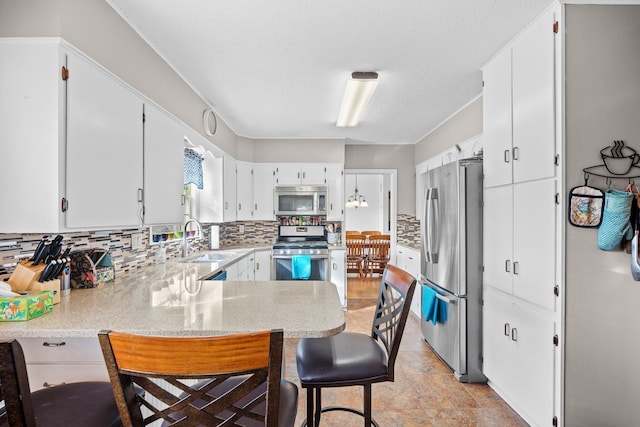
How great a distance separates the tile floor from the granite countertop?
993 mm

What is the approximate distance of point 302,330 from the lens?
1.19 metres

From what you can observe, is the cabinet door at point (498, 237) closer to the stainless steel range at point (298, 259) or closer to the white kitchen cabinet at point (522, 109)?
the white kitchen cabinet at point (522, 109)

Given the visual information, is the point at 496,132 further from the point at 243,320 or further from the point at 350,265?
the point at 350,265

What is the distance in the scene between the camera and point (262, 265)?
4359mm

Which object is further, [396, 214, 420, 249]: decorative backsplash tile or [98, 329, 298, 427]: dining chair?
[396, 214, 420, 249]: decorative backsplash tile

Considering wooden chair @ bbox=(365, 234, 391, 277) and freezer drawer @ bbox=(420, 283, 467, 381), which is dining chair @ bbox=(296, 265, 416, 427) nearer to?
freezer drawer @ bbox=(420, 283, 467, 381)

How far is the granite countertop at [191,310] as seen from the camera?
3.94 feet

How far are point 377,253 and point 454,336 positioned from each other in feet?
12.7

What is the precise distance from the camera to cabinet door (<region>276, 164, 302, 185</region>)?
4.76 meters

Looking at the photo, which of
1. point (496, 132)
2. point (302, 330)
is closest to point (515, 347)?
point (496, 132)

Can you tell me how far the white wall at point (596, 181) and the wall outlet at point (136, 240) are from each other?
9.20 feet

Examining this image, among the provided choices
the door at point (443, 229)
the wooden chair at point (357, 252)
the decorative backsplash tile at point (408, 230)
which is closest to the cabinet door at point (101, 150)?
the door at point (443, 229)

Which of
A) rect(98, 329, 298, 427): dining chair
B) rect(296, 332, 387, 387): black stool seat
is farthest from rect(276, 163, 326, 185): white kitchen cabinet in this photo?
rect(98, 329, 298, 427): dining chair

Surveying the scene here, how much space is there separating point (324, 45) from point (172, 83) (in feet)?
4.09
